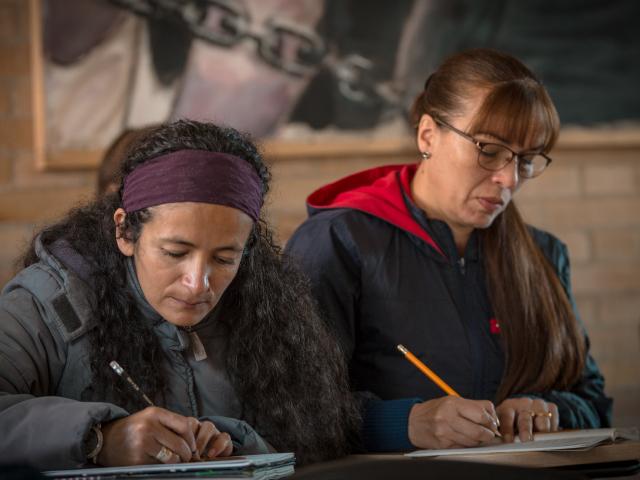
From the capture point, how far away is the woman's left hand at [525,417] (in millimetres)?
1753

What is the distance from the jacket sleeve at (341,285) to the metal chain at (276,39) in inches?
58.7

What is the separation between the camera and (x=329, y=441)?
1590 millimetres

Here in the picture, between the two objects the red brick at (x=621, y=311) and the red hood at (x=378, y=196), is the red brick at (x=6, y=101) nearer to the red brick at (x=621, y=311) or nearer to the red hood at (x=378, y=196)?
the red hood at (x=378, y=196)

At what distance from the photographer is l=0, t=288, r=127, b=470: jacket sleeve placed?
4.09ft

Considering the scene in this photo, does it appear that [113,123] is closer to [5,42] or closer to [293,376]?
[5,42]

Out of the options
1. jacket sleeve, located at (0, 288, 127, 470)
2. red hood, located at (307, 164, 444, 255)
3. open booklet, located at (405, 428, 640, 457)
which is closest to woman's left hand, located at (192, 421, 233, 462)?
jacket sleeve, located at (0, 288, 127, 470)

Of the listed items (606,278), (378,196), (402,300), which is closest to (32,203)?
(378,196)

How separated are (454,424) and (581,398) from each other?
0.57 meters

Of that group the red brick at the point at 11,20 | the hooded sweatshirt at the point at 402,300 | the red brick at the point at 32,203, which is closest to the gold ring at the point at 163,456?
→ the hooded sweatshirt at the point at 402,300

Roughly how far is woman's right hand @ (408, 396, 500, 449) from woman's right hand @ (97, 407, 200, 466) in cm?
54

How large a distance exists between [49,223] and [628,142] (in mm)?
2710

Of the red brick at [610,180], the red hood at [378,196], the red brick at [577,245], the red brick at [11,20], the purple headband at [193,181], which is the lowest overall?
the purple headband at [193,181]

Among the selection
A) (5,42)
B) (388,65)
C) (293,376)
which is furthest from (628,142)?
(293,376)

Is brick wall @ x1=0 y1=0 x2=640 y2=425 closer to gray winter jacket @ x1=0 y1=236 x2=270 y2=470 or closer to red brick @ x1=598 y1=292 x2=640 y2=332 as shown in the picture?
red brick @ x1=598 y1=292 x2=640 y2=332
